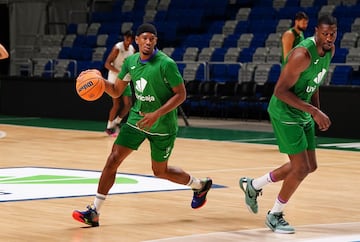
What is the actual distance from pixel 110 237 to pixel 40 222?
3.26 feet

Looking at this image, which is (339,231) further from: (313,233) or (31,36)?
(31,36)

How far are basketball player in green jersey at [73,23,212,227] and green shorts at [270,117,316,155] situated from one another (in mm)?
938

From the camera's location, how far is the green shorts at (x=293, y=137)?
27.7ft

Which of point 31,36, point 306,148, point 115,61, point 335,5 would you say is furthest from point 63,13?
point 306,148

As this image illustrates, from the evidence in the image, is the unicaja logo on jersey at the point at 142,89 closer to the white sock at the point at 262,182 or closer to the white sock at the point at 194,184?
the white sock at the point at 194,184

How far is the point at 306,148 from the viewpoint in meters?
8.52

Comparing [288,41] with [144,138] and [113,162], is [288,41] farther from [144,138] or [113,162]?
[113,162]

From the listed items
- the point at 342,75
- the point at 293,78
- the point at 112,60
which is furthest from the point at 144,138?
the point at 342,75

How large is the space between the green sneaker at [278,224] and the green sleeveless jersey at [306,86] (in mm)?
858

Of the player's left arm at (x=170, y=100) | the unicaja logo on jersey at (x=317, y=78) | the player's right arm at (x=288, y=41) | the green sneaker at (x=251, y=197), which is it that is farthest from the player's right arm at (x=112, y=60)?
the unicaja logo on jersey at (x=317, y=78)

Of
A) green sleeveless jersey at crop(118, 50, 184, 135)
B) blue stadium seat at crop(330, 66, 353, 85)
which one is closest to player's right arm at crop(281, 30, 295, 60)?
green sleeveless jersey at crop(118, 50, 184, 135)

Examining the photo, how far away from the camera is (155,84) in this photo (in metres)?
8.77

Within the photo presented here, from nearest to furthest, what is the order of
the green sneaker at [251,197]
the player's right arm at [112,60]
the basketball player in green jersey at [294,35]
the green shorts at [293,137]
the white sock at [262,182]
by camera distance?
1. the green shorts at [293,137]
2. the white sock at [262,182]
3. the green sneaker at [251,197]
4. the basketball player in green jersey at [294,35]
5. the player's right arm at [112,60]

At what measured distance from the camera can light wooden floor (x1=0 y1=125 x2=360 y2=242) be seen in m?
8.30
